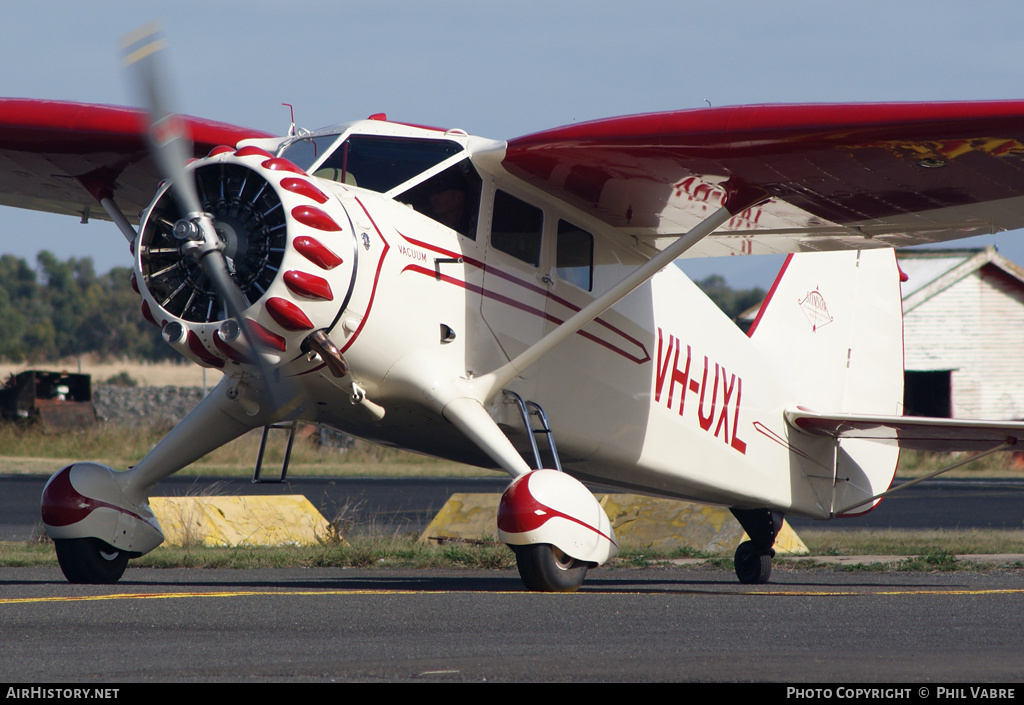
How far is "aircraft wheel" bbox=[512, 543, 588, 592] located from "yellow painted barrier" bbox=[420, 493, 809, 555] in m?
6.37

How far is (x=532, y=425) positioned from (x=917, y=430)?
12.5 feet

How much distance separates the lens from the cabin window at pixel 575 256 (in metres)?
9.56

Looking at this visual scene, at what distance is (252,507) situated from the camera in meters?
14.2

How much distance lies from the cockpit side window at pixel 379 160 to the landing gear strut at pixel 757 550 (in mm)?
4900

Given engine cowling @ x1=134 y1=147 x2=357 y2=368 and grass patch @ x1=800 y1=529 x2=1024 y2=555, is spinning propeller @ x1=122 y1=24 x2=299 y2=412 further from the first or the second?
grass patch @ x1=800 y1=529 x2=1024 y2=555

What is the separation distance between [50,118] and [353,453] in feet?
90.2

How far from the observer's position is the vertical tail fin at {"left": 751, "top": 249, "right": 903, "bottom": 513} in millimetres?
12844

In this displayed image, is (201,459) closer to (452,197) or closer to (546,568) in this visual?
(452,197)

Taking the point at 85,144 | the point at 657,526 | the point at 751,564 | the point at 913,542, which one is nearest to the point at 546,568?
the point at 751,564

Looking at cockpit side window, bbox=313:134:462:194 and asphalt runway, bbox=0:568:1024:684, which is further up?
cockpit side window, bbox=313:134:462:194

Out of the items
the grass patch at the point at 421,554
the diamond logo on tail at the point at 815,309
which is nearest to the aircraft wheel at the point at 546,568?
the grass patch at the point at 421,554

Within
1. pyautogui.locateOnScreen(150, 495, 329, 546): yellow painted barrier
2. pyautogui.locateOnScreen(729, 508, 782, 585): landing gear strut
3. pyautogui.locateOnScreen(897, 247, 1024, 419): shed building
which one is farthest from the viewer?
pyautogui.locateOnScreen(897, 247, 1024, 419): shed building

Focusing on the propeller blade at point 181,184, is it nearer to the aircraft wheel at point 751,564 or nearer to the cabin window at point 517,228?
the cabin window at point 517,228

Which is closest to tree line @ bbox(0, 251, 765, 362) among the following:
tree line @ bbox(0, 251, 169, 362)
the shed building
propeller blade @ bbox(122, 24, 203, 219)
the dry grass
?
tree line @ bbox(0, 251, 169, 362)
